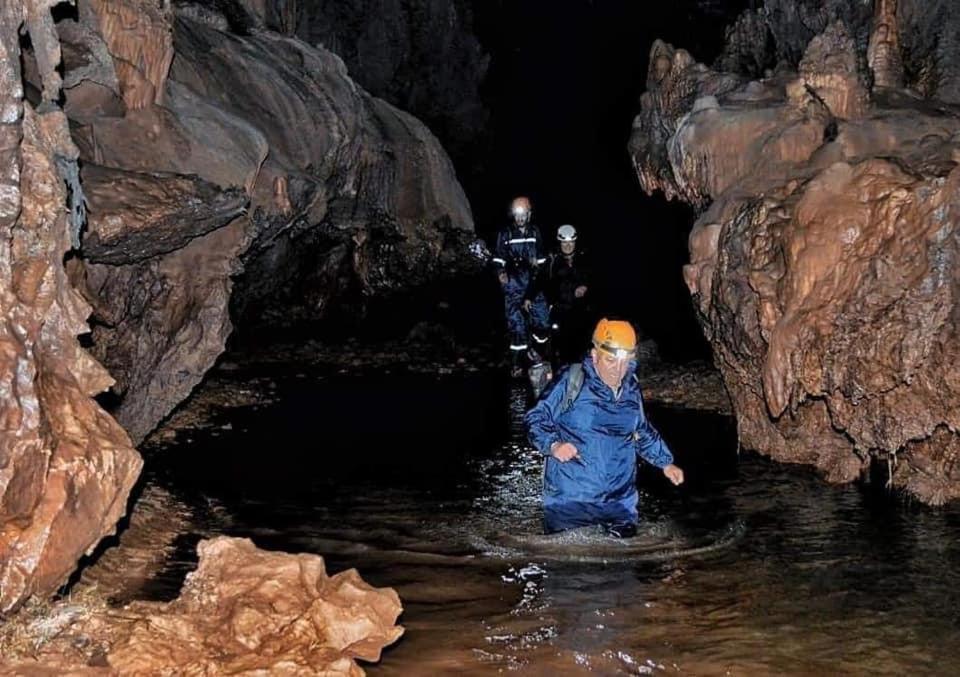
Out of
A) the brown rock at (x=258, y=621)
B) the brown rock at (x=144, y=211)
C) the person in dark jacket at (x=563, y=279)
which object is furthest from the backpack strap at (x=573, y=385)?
the person in dark jacket at (x=563, y=279)

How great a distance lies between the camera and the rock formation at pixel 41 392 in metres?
4.53

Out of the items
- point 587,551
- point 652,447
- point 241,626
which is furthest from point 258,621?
point 652,447

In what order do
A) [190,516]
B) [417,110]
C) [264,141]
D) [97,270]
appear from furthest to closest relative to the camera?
[417,110], [264,141], [97,270], [190,516]

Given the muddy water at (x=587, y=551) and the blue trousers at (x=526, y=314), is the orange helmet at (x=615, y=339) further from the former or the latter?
the blue trousers at (x=526, y=314)

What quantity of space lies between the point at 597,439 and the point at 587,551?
65cm

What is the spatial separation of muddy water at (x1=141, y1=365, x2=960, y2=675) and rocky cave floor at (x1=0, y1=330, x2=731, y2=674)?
21 centimetres

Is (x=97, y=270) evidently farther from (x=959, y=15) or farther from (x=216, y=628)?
(x=959, y=15)

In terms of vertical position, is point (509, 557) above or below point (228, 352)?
above

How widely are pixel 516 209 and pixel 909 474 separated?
5359 mm

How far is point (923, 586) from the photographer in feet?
19.0

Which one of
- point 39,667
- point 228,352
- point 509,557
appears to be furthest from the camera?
point 228,352

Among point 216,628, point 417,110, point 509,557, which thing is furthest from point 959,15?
point 417,110

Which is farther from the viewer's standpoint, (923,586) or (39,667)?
(923,586)

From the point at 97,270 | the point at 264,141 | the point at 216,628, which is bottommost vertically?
the point at 216,628
